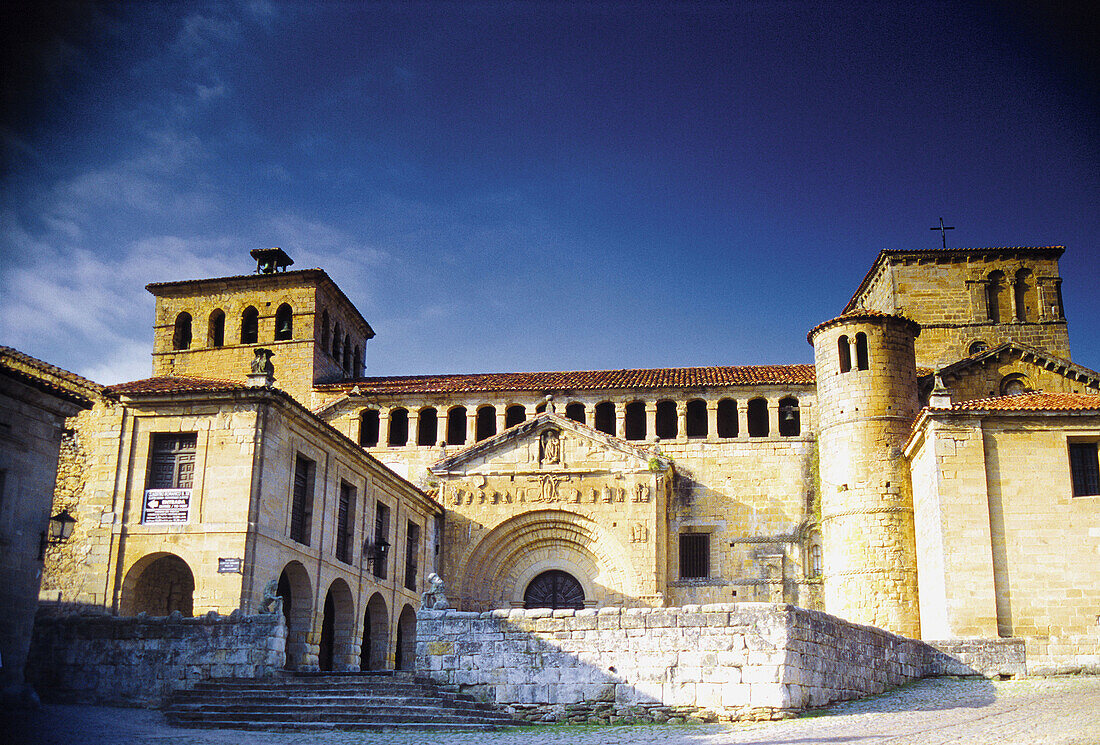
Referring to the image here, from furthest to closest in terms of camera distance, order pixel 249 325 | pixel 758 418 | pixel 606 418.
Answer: pixel 249 325 < pixel 606 418 < pixel 758 418

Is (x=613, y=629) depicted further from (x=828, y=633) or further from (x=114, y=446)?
(x=114, y=446)

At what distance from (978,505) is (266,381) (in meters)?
15.9

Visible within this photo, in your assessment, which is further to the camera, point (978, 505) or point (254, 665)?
point (978, 505)

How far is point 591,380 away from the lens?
3569cm

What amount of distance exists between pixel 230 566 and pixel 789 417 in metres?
19.2

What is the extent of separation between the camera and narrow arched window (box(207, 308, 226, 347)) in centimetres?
3947

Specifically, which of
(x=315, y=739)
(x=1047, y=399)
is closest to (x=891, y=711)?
(x=315, y=739)

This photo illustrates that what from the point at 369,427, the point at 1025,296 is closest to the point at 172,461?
the point at 369,427

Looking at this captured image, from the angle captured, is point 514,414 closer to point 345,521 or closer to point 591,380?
point 591,380

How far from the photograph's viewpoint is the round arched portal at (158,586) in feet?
71.1

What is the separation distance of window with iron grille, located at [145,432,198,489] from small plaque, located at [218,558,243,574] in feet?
7.10

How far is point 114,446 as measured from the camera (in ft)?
73.7

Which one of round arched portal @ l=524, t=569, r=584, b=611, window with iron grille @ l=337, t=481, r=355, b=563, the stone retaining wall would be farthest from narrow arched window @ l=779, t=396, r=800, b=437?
the stone retaining wall

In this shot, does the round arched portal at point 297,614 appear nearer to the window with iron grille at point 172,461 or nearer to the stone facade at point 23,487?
the window with iron grille at point 172,461
